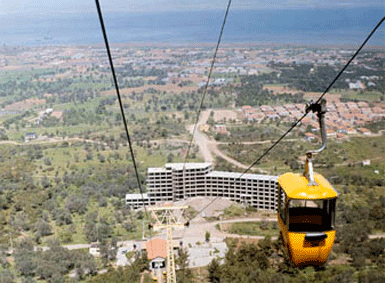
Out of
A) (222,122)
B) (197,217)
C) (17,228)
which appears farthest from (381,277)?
(222,122)

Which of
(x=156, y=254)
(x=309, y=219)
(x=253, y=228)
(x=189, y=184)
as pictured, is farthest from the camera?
(x=189, y=184)

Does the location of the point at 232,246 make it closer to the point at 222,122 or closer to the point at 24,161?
the point at 24,161

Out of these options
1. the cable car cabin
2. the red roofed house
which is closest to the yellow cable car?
the cable car cabin

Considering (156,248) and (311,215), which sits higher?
(311,215)

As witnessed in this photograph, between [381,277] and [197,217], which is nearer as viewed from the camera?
[381,277]

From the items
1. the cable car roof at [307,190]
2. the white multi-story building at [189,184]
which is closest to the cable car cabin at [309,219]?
the cable car roof at [307,190]

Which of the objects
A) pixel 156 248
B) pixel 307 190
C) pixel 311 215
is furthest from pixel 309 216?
pixel 156 248

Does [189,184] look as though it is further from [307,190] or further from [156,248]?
[307,190]
